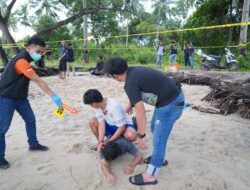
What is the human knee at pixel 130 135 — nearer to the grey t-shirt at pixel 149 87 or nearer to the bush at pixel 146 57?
the grey t-shirt at pixel 149 87

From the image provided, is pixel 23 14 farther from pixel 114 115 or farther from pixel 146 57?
pixel 114 115

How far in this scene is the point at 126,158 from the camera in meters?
3.28

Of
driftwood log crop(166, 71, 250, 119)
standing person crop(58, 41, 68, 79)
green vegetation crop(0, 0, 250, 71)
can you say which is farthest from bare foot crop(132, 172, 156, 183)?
green vegetation crop(0, 0, 250, 71)

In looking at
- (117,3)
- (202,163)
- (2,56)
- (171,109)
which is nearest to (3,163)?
(171,109)

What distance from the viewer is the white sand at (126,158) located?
2738 mm

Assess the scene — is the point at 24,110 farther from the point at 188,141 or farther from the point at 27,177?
the point at 188,141

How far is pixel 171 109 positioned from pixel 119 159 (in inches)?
42.6

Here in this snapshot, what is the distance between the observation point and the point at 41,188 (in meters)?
2.66

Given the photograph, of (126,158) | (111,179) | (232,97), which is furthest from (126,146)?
(232,97)

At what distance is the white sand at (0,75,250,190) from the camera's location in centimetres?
274

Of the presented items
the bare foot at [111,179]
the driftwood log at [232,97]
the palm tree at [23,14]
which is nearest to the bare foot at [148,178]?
the bare foot at [111,179]

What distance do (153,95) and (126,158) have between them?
44.7 inches

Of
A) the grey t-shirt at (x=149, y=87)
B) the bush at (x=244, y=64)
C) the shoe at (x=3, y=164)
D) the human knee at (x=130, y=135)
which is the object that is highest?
the grey t-shirt at (x=149, y=87)

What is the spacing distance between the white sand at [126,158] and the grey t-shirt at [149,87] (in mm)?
880
